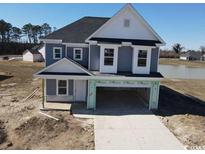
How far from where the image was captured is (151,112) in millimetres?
16609

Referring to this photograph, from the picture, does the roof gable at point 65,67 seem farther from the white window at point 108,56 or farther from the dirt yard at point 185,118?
the dirt yard at point 185,118

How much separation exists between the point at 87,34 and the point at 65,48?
8.35 ft

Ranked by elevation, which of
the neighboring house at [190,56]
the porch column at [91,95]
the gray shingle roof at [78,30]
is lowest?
the porch column at [91,95]

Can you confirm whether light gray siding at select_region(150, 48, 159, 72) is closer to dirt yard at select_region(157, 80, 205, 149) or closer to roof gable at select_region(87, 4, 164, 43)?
roof gable at select_region(87, 4, 164, 43)

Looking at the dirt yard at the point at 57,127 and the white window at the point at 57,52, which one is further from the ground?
the white window at the point at 57,52

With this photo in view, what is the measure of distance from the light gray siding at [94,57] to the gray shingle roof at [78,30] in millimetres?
1504

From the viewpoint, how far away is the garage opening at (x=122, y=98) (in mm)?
18109

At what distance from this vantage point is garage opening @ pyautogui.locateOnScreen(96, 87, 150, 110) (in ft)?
59.4

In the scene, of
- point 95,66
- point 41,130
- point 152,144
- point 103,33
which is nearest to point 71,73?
point 95,66

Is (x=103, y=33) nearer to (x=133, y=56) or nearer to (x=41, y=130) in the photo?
(x=133, y=56)

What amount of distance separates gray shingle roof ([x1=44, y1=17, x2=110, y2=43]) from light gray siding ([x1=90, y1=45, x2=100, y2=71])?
1504 mm

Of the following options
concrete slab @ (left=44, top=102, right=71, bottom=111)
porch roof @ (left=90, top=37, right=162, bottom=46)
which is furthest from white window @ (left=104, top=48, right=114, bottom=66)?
concrete slab @ (left=44, top=102, right=71, bottom=111)

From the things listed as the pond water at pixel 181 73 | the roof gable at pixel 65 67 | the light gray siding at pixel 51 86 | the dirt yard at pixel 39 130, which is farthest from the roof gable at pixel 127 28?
the pond water at pixel 181 73

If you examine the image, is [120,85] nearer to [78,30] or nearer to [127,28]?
[127,28]
